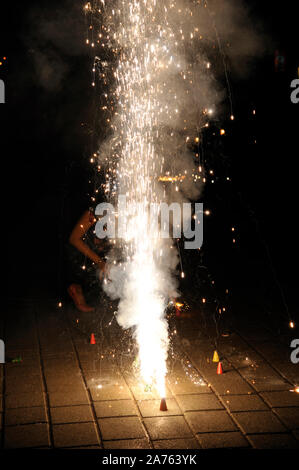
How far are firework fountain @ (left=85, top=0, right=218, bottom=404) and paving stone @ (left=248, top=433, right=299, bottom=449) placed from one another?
1.04 metres

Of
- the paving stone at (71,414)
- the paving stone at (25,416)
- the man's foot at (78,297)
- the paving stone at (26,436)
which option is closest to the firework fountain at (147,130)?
the man's foot at (78,297)

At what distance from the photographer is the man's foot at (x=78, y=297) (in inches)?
279

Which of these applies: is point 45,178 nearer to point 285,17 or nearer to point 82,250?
point 82,250

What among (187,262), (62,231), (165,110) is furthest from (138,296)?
(62,231)

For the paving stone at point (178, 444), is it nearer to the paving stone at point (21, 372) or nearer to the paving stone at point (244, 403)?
the paving stone at point (244, 403)

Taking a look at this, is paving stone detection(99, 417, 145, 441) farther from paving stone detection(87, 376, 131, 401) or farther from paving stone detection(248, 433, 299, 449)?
paving stone detection(248, 433, 299, 449)

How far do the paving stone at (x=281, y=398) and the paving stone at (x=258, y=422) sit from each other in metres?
0.20

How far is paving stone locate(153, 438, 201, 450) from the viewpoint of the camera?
139 inches

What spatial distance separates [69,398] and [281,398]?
5.48 ft

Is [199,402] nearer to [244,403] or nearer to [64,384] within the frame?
[244,403]

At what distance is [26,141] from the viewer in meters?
9.74

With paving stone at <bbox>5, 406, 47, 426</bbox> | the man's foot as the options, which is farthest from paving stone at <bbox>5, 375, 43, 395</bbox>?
the man's foot

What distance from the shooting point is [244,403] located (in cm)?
432

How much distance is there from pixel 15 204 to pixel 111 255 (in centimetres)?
373
